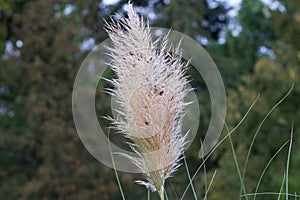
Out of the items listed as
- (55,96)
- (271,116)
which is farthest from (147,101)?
(55,96)

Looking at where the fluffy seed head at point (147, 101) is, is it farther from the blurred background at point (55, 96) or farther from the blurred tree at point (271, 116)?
the blurred background at point (55, 96)

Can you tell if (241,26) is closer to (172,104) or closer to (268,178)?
(268,178)

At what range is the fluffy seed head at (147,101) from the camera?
1.41 meters

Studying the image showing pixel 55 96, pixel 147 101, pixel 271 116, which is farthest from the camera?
pixel 55 96

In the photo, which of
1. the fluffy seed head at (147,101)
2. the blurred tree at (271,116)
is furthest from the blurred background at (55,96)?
the fluffy seed head at (147,101)

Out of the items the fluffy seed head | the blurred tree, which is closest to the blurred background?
the blurred tree

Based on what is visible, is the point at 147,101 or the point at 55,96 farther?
the point at 55,96

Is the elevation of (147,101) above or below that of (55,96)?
above

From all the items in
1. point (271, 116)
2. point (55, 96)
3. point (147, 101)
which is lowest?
point (271, 116)

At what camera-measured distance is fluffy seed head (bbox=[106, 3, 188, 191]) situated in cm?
141

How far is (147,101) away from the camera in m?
1.41

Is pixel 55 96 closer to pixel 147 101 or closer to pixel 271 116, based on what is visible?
pixel 271 116

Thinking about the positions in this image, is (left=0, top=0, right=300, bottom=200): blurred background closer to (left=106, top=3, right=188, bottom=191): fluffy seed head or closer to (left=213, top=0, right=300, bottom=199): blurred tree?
(left=213, top=0, right=300, bottom=199): blurred tree

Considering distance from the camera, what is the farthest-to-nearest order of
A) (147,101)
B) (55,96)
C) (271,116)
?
(55,96) → (271,116) → (147,101)
